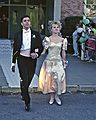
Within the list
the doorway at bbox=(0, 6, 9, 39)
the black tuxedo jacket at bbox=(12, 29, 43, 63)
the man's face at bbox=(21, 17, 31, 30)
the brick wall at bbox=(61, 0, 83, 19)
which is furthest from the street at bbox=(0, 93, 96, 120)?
the doorway at bbox=(0, 6, 9, 39)

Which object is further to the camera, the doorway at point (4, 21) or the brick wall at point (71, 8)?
the doorway at point (4, 21)

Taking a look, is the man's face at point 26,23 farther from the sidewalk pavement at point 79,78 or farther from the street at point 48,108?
the sidewalk pavement at point 79,78

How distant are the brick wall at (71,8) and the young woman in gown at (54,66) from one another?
18271mm

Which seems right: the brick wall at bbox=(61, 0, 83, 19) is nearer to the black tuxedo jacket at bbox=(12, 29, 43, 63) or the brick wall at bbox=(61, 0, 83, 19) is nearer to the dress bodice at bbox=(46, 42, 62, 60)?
the dress bodice at bbox=(46, 42, 62, 60)

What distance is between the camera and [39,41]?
8.63m

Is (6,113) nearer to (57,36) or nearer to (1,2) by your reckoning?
(57,36)

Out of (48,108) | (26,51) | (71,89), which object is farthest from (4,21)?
(26,51)

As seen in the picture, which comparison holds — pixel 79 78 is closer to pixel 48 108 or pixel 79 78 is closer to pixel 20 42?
pixel 48 108

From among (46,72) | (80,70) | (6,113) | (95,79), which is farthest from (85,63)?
(6,113)

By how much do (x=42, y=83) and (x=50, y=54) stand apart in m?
0.66

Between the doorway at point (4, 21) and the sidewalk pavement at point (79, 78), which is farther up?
the doorway at point (4, 21)

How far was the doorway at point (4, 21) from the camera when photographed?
98.8ft

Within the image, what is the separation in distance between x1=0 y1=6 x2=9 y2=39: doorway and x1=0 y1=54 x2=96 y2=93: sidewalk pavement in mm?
12880

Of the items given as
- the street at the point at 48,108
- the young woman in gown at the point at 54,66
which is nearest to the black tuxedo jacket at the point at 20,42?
the young woman in gown at the point at 54,66
